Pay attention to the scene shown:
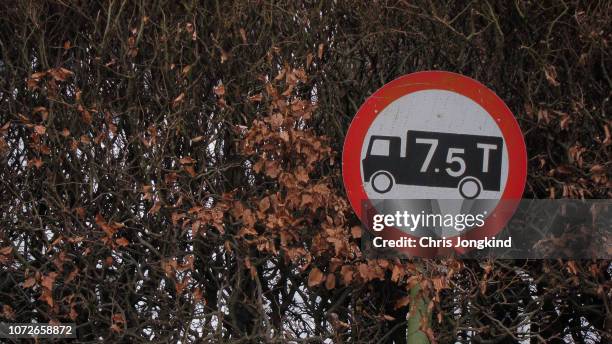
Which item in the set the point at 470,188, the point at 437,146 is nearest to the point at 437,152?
the point at 437,146

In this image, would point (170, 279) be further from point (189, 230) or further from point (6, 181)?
point (6, 181)

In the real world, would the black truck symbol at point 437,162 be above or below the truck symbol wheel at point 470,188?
above

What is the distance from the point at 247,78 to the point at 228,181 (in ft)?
1.83

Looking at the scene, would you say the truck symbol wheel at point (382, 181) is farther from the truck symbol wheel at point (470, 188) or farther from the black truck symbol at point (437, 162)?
the truck symbol wheel at point (470, 188)

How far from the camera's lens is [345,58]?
536cm

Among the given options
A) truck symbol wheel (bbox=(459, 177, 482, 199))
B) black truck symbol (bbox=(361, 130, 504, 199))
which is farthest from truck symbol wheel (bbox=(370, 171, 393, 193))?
truck symbol wheel (bbox=(459, 177, 482, 199))

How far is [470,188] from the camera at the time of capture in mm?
4215

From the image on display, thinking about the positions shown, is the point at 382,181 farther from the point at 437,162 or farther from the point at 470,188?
the point at 470,188

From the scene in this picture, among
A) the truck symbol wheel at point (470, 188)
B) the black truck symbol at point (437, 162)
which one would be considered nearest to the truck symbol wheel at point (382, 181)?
the black truck symbol at point (437, 162)

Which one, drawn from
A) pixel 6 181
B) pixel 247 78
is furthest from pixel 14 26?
pixel 247 78

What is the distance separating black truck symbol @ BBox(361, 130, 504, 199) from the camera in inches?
164

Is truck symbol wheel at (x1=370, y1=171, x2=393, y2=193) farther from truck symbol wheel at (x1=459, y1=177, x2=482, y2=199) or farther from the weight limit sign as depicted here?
truck symbol wheel at (x1=459, y1=177, x2=482, y2=199)

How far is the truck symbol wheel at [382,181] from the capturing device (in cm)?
412

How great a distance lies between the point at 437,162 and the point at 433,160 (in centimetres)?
3
